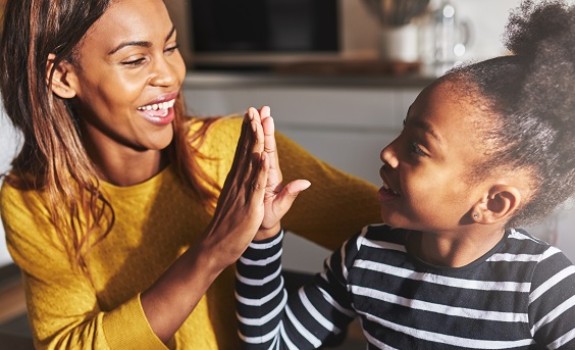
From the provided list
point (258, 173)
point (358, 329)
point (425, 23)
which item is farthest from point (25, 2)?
Answer: point (425, 23)

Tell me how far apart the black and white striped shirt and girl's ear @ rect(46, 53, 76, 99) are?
0.19 meters

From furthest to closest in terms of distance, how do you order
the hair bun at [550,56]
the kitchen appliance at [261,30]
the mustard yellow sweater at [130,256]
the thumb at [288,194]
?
the kitchen appliance at [261,30], the mustard yellow sweater at [130,256], the thumb at [288,194], the hair bun at [550,56]

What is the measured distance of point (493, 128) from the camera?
1.35 ft

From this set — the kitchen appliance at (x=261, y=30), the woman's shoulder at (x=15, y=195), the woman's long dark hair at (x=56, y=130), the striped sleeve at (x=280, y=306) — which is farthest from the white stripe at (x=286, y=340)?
the kitchen appliance at (x=261, y=30)

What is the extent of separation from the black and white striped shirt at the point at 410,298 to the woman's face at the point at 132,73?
0.13m

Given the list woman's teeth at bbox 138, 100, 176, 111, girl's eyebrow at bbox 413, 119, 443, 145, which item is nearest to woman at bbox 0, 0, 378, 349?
woman's teeth at bbox 138, 100, 176, 111

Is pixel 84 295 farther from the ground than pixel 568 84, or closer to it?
closer to it

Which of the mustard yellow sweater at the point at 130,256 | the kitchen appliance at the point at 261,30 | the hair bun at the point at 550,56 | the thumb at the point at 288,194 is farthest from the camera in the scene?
the kitchen appliance at the point at 261,30

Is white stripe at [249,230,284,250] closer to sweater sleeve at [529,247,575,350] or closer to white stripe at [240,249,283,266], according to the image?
white stripe at [240,249,283,266]

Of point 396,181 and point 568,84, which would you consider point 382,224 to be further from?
point 568,84

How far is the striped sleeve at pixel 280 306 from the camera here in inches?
21.1

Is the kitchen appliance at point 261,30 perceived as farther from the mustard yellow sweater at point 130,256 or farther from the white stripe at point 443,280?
the white stripe at point 443,280

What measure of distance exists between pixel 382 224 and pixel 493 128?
13 cm

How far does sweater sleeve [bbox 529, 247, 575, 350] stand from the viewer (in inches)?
16.3
